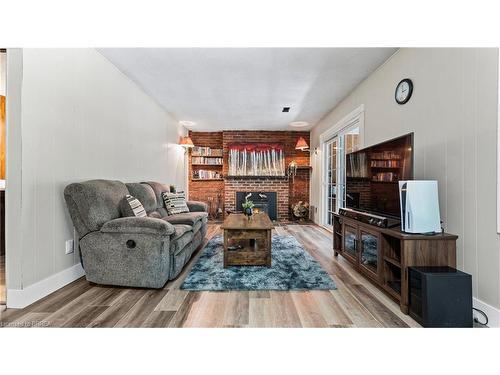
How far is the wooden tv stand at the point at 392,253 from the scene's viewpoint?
1735mm

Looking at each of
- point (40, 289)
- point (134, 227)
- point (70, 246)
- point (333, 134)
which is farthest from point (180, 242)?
point (333, 134)

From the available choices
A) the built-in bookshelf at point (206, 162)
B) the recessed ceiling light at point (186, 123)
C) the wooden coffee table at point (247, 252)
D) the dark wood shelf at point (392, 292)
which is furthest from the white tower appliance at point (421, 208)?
the built-in bookshelf at point (206, 162)

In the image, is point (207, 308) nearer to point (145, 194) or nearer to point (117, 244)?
point (117, 244)

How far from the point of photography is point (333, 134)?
15.6ft

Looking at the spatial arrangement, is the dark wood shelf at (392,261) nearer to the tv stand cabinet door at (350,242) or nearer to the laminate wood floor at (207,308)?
the laminate wood floor at (207,308)

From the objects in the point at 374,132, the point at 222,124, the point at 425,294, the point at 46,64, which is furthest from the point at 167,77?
the point at 425,294

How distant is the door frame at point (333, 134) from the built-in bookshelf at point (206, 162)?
2776 mm

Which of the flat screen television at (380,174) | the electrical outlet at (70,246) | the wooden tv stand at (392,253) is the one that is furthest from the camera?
the electrical outlet at (70,246)

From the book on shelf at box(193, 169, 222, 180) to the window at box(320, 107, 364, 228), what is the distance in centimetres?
294

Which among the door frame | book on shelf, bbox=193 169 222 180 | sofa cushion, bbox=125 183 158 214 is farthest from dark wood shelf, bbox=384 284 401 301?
book on shelf, bbox=193 169 222 180

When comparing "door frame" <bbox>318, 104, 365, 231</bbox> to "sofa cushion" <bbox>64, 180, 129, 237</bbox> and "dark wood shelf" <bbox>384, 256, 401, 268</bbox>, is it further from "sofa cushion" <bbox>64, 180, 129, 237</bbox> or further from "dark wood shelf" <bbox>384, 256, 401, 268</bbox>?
"sofa cushion" <bbox>64, 180, 129, 237</bbox>

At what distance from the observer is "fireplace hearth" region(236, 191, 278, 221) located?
640cm

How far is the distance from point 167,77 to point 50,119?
5.48 feet

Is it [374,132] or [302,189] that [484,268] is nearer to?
[374,132]
